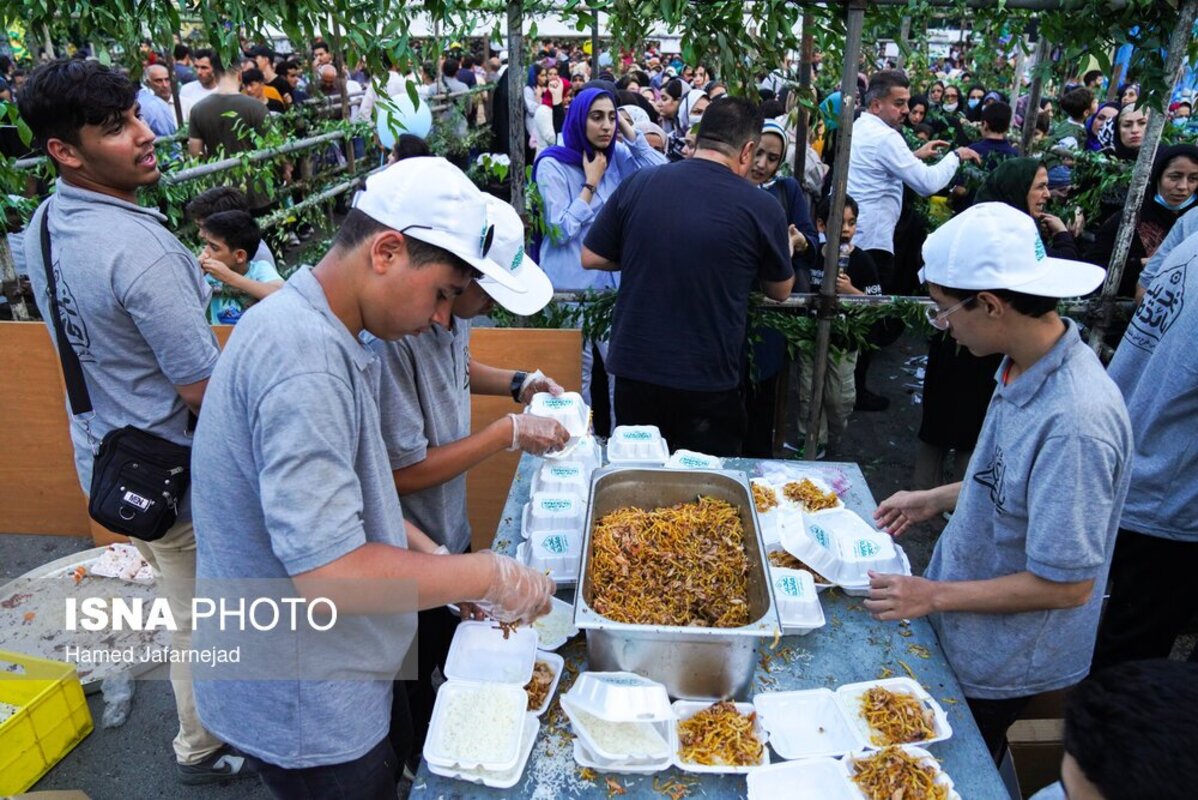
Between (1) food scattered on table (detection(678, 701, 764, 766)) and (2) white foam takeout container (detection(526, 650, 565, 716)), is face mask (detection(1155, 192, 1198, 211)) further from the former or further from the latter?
(2) white foam takeout container (detection(526, 650, 565, 716))

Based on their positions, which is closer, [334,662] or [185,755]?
[334,662]

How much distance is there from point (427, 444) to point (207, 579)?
0.73 m

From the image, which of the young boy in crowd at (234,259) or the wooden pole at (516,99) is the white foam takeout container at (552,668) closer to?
the young boy in crowd at (234,259)

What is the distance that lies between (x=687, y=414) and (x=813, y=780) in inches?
81.4

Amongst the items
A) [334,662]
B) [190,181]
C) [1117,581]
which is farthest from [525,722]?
[190,181]

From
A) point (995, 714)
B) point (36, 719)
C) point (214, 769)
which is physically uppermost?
point (995, 714)

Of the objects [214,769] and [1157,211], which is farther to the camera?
[1157,211]

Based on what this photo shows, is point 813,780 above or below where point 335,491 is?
below

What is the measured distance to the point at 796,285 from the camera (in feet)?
15.0

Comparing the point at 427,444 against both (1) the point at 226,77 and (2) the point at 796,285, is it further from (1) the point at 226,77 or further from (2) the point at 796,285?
(1) the point at 226,77

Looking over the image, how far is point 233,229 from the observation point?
12.5 feet

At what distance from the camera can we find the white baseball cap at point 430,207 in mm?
1559

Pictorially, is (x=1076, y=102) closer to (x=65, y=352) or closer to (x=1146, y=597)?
(x=1146, y=597)

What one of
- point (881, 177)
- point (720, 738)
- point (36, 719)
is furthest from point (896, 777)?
point (881, 177)
